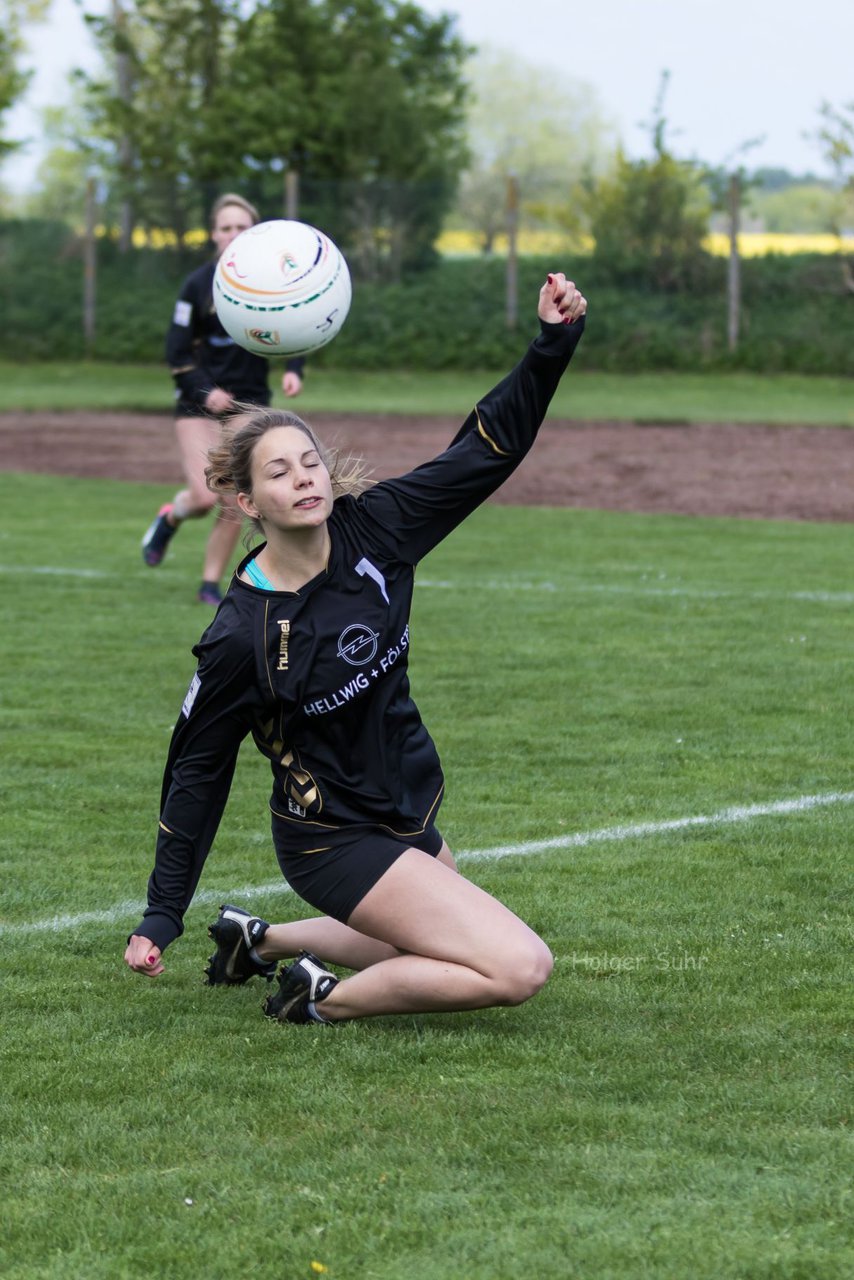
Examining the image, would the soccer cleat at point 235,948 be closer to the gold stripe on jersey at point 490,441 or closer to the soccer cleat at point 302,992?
the soccer cleat at point 302,992

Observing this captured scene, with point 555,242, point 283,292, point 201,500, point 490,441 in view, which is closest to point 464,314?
point 555,242

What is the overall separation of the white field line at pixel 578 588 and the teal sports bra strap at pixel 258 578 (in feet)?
20.0

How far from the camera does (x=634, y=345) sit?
2923 cm

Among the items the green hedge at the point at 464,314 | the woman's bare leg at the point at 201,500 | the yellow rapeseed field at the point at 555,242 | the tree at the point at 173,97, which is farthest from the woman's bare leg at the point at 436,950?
the tree at the point at 173,97

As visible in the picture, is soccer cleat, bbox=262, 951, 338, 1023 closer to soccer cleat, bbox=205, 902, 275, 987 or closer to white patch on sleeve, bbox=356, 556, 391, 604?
soccer cleat, bbox=205, 902, 275, 987

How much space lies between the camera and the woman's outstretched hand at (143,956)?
155 inches

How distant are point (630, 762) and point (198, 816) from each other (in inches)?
110

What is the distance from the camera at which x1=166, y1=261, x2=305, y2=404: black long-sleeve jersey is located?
1002 centimetres

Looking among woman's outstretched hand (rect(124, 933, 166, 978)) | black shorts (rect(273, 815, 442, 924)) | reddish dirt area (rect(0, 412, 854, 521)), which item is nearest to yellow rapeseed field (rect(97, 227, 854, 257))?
reddish dirt area (rect(0, 412, 854, 521))

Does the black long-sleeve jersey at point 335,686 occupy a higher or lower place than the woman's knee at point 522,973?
higher

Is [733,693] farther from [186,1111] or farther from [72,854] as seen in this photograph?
[186,1111]

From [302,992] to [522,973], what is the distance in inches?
20.8

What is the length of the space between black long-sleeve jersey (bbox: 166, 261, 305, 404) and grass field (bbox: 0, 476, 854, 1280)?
1.90 metres

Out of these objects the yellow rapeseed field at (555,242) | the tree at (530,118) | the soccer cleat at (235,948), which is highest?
the tree at (530,118)
